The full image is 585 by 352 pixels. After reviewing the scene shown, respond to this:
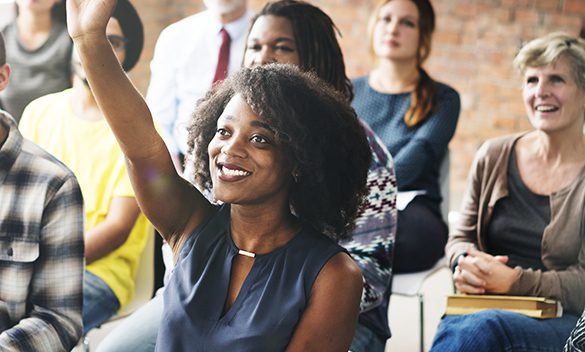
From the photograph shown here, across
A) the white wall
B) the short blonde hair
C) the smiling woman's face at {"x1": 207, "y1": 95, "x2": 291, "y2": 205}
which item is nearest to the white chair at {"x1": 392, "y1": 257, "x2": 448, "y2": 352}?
the short blonde hair

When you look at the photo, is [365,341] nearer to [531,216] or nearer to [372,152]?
[372,152]

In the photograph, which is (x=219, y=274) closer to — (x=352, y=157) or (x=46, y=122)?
(x=352, y=157)

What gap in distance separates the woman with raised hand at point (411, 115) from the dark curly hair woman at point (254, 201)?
1.13 metres

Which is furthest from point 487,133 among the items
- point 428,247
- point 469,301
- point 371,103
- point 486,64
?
point 469,301

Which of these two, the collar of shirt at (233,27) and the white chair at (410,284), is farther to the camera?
the collar of shirt at (233,27)

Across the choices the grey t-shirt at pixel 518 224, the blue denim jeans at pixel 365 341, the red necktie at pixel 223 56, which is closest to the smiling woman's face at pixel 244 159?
the blue denim jeans at pixel 365 341

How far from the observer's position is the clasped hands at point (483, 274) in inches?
88.9

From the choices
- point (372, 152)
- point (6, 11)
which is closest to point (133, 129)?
point (372, 152)

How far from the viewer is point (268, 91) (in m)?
1.55

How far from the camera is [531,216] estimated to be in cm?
237

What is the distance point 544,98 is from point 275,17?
2.37 ft

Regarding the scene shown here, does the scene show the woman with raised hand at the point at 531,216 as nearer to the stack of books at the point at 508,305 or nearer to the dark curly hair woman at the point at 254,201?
the stack of books at the point at 508,305

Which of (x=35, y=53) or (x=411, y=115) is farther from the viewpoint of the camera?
(x=411, y=115)

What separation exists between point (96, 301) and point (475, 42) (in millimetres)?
3417
